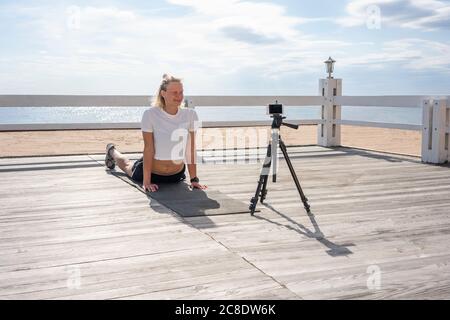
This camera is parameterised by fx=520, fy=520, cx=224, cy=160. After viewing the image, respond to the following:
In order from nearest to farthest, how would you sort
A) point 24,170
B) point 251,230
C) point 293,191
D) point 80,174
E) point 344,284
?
point 344,284
point 251,230
point 293,191
point 80,174
point 24,170

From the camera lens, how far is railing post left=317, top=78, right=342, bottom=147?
30.8 feet

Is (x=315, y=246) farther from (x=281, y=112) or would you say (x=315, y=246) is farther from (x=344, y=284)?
(x=281, y=112)

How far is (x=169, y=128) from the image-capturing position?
5.22m

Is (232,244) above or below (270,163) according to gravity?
below

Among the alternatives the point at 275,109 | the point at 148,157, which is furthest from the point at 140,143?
the point at 275,109

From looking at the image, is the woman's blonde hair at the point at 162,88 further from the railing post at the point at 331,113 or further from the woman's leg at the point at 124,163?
the railing post at the point at 331,113

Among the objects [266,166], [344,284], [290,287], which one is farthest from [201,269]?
[266,166]

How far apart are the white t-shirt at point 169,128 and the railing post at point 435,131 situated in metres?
3.60

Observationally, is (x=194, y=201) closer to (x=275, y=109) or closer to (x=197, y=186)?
(x=197, y=186)

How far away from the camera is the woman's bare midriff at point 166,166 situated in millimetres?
5344

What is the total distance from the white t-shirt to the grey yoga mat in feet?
1.19

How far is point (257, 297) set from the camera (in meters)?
2.33

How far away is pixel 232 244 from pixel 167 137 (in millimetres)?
2273

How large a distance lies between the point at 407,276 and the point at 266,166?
165cm
